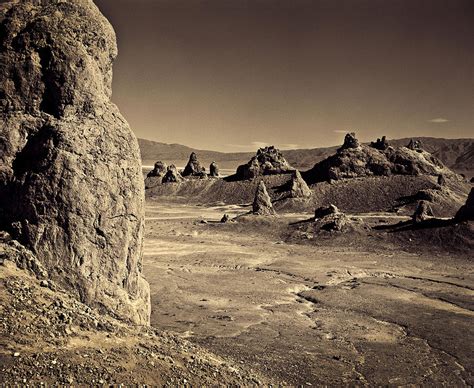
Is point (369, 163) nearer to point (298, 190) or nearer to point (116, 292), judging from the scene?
point (298, 190)

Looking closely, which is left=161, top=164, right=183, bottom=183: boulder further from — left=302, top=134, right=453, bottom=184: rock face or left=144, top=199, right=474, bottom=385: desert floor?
left=144, top=199, right=474, bottom=385: desert floor

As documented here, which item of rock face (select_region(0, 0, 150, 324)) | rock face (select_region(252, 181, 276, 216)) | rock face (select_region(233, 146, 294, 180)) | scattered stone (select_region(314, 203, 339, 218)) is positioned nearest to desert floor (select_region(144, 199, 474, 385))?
rock face (select_region(0, 0, 150, 324))

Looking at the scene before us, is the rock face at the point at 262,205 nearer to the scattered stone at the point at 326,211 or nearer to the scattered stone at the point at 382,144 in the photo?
the scattered stone at the point at 326,211

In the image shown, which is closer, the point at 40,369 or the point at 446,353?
A: the point at 40,369

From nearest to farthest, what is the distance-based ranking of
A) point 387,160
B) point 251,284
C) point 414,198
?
point 251,284, point 414,198, point 387,160

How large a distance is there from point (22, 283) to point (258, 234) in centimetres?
3535

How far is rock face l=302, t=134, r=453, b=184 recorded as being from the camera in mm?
66688

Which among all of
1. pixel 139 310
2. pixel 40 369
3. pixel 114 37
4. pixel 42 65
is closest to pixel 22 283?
pixel 40 369

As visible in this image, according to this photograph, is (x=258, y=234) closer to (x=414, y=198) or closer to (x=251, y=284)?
(x=251, y=284)

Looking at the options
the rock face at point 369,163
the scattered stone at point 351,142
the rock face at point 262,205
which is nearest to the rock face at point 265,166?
the rock face at point 369,163

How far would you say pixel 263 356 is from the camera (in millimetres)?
12344

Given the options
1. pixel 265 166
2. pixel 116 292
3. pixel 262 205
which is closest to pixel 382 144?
pixel 265 166

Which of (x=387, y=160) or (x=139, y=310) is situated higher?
(x=387, y=160)

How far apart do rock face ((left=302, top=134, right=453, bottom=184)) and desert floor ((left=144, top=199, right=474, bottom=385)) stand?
31.1m
